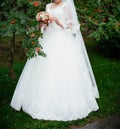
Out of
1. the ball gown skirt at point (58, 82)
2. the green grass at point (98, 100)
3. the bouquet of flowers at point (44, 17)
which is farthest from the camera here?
the ball gown skirt at point (58, 82)

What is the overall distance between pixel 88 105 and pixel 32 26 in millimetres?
2714

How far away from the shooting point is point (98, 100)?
837 centimetres

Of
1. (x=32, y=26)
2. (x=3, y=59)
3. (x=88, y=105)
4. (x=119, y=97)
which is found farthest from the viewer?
(x=3, y=59)

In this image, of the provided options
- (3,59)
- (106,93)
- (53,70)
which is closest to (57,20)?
(53,70)

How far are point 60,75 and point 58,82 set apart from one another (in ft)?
0.48

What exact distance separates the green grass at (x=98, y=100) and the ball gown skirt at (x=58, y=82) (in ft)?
0.60

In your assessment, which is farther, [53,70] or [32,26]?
[53,70]

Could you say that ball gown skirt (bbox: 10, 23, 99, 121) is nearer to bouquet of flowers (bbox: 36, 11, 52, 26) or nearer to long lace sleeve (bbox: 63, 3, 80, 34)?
long lace sleeve (bbox: 63, 3, 80, 34)

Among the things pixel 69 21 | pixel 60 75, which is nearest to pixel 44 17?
pixel 69 21

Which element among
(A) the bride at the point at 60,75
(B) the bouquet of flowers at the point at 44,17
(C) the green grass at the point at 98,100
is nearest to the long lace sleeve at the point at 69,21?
(A) the bride at the point at 60,75

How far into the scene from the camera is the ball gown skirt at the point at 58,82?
720 centimetres

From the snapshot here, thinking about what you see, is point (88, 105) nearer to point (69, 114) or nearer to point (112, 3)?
point (69, 114)

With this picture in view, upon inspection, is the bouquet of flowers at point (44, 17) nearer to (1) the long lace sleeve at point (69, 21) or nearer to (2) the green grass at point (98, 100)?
(1) the long lace sleeve at point (69, 21)

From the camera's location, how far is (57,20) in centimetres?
727
